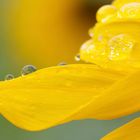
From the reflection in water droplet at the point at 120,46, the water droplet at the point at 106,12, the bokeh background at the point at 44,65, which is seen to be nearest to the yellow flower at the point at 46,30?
the bokeh background at the point at 44,65

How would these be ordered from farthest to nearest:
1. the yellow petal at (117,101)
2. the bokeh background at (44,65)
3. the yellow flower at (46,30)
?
the yellow flower at (46,30)
the bokeh background at (44,65)
the yellow petal at (117,101)

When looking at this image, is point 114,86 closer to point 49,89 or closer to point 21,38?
point 49,89

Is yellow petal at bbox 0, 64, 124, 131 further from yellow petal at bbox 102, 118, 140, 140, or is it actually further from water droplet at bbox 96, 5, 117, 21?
water droplet at bbox 96, 5, 117, 21

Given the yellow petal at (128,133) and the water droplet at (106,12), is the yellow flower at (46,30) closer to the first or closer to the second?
the water droplet at (106,12)

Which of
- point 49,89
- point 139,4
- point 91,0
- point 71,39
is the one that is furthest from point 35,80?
point 91,0

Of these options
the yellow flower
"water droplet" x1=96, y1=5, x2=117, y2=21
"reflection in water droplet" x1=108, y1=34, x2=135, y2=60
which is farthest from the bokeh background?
"reflection in water droplet" x1=108, y1=34, x2=135, y2=60

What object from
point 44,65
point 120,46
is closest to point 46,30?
point 44,65
